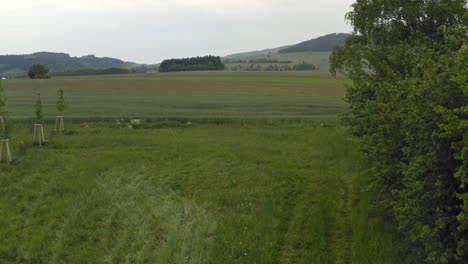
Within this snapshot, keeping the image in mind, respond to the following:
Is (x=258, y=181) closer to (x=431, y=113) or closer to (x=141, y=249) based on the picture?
(x=141, y=249)

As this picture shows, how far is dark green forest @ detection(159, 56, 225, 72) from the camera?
155 meters

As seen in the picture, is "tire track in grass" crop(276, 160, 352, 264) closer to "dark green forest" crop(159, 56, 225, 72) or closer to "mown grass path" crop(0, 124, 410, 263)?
"mown grass path" crop(0, 124, 410, 263)

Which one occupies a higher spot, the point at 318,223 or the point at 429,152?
the point at 429,152

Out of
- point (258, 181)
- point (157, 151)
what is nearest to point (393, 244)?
point (258, 181)

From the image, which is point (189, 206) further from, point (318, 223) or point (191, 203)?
point (318, 223)

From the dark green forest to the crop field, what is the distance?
132471 mm

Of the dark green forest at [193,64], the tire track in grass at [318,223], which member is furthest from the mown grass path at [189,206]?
the dark green forest at [193,64]

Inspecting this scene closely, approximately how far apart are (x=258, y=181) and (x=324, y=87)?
189 ft

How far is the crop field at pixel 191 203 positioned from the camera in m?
10.4

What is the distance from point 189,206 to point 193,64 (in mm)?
155261

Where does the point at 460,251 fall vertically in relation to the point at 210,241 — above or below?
above

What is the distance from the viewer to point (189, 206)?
13.2 meters

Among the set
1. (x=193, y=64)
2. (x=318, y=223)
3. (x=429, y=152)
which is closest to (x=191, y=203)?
(x=318, y=223)

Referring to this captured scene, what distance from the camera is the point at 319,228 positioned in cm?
1139
